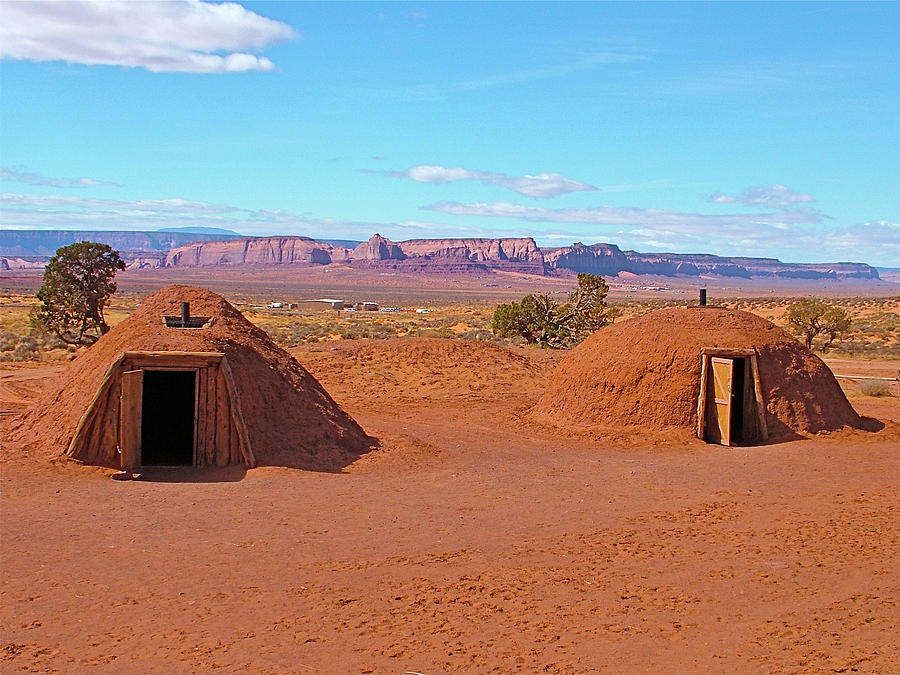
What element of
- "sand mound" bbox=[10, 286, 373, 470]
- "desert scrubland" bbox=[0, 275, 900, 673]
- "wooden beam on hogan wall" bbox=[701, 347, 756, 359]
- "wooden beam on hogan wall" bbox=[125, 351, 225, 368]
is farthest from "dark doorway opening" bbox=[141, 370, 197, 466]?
"wooden beam on hogan wall" bbox=[701, 347, 756, 359]

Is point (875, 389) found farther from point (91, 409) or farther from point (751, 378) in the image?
point (91, 409)

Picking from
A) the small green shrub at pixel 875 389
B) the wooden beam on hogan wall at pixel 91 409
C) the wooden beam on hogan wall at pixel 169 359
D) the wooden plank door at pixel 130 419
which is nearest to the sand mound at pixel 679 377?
the wooden beam on hogan wall at pixel 169 359

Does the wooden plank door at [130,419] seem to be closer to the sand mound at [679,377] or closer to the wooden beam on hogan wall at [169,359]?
the wooden beam on hogan wall at [169,359]

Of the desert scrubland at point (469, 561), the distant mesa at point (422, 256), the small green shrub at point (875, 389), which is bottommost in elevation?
the desert scrubland at point (469, 561)

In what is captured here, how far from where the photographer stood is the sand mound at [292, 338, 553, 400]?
21375mm

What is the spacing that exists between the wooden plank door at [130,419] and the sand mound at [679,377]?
8.02m

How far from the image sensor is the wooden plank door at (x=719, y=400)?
46.4 feet

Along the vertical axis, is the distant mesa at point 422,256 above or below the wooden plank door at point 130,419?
above

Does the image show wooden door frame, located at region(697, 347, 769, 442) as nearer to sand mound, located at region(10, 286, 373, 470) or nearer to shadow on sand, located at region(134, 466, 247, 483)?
sand mound, located at region(10, 286, 373, 470)

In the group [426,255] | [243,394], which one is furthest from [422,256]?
[243,394]

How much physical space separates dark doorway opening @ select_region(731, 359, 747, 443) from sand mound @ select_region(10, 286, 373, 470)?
6605 mm

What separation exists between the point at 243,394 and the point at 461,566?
17.0 feet

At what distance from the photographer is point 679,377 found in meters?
14.8

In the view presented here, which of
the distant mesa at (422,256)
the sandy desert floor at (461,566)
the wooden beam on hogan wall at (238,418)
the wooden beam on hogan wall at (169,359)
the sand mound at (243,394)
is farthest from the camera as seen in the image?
the distant mesa at (422,256)
